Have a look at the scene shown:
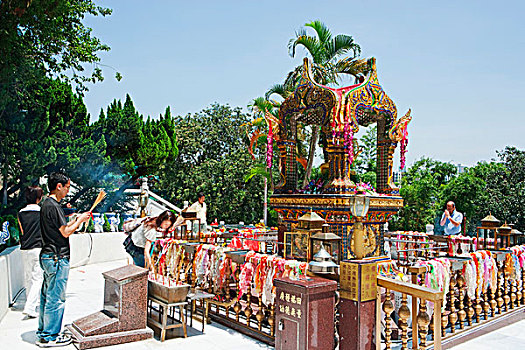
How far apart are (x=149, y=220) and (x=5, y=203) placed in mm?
9861

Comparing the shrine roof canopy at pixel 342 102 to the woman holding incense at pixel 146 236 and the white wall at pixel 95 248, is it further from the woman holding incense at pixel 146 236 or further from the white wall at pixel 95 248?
the white wall at pixel 95 248

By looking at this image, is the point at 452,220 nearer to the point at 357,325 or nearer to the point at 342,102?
the point at 342,102

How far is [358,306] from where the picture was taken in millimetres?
4543

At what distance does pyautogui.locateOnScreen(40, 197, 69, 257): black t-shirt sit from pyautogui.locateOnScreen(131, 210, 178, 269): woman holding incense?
1738 millimetres

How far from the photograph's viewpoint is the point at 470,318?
660 centimetres

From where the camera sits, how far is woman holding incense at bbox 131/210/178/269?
7.36m

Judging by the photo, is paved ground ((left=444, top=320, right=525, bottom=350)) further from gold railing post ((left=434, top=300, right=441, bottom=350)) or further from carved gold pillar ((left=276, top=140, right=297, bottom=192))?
carved gold pillar ((left=276, top=140, right=297, bottom=192))

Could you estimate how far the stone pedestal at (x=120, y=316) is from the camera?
5.90 meters

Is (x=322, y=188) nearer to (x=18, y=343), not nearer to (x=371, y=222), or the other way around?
(x=371, y=222)

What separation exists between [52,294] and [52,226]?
918 mm

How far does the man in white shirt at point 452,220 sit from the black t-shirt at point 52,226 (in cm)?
906

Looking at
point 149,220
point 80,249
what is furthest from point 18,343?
point 80,249

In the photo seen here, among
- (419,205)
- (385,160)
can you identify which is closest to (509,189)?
(419,205)

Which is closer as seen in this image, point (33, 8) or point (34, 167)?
point (33, 8)
